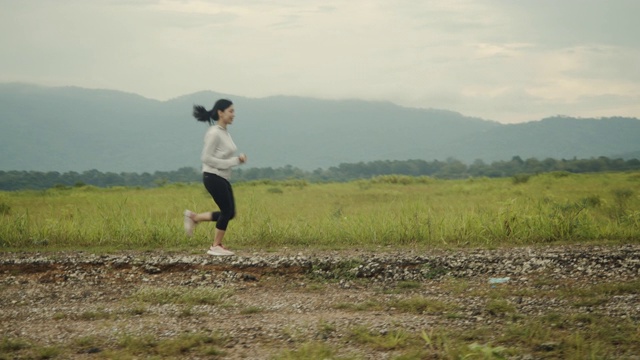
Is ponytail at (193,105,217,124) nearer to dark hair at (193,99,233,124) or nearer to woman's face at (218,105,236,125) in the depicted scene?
dark hair at (193,99,233,124)

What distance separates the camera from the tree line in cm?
7512

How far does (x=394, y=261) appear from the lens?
10.5m

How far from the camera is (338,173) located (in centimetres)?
11019

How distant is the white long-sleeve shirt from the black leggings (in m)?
0.09

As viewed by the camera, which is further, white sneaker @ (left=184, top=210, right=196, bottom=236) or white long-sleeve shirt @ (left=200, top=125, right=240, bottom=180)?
white sneaker @ (left=184, top=210, right=196, bottom=236)

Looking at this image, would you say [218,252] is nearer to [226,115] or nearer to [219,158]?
[219,158]

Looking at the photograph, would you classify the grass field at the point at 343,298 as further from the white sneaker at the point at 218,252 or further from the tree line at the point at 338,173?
the tree line at the point at 338,173

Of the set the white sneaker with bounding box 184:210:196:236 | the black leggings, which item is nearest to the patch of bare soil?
the white sneaker with bounding box 184:210:196:236

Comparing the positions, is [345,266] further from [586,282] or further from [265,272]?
[586,282]

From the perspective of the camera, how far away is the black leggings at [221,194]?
37.3 ft

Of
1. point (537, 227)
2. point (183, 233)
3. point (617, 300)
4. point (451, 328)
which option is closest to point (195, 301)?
point (451, 328)

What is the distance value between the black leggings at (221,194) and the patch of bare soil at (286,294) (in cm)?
75

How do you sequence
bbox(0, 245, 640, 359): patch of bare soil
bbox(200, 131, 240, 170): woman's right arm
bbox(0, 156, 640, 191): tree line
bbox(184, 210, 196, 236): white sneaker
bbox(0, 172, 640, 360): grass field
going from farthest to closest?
Result: bbox(0, 156, 640, 191): tree line, bbox(184, 210, 196, 236): white sneaker, bbox(200, 131, 240, 170): woman's right arm, bbox(0, 245, 640, 359): patch of bare soil, bbox(0, 172, 640, 360): grass field

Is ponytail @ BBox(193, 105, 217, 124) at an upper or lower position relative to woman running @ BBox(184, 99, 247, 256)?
upper
